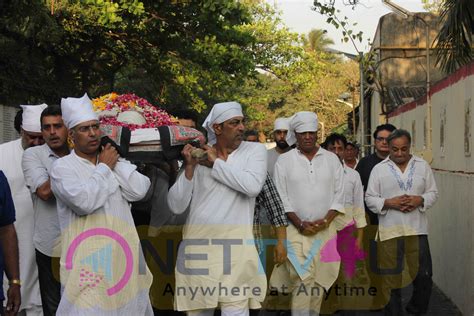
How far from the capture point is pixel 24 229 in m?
6.46

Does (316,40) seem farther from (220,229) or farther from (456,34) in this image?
(220,229)

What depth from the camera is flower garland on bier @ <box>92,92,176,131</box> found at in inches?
275

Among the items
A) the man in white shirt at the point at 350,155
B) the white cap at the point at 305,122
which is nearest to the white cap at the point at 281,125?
the man in white shirt at the point at 350,155

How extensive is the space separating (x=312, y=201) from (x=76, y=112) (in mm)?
3138

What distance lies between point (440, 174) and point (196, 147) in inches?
239

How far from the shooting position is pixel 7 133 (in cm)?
1370

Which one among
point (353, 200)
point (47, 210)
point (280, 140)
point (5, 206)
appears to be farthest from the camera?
point (280, 140)

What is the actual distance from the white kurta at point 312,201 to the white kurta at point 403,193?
85cm

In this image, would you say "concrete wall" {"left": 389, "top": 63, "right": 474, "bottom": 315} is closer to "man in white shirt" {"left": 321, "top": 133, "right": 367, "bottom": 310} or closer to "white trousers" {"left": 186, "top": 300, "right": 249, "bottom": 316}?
"man in white shirt" {"left": 321, "top": 133, "right": 367, "bottom": 310}

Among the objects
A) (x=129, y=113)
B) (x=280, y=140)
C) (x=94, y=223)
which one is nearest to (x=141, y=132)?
(x=129, y=113)

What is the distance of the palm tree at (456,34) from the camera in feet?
39.6

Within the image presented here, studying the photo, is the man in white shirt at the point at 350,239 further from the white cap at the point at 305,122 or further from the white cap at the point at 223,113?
the white cap at the point at 223,113

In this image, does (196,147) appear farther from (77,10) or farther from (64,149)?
(77,10)

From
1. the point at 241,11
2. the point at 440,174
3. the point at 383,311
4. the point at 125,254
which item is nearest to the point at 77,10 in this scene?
the point at 241,11
